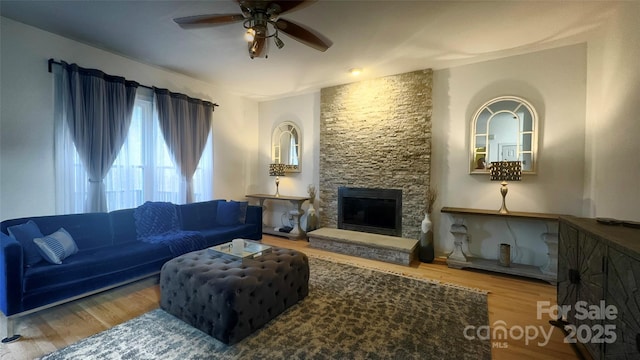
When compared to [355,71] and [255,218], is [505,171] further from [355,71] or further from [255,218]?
[255,218]

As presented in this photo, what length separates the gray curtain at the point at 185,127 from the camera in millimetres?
4031

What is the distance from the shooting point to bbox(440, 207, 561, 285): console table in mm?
3092

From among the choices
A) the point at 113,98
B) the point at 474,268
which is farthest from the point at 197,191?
the point at 474,268

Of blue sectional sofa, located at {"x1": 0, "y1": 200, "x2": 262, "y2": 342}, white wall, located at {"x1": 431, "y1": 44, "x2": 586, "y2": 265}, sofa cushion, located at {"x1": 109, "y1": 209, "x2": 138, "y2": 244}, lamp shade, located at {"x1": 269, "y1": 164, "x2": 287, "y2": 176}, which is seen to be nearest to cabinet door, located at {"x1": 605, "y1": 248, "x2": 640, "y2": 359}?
white wall, located at {"x1": 431, "y1": 44, "x2": 586, "y2": 265}

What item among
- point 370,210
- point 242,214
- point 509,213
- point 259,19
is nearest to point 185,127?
point 242,214

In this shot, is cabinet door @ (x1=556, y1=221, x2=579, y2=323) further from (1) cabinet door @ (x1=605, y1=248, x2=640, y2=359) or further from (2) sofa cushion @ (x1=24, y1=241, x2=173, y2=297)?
(2) sofa cushion @ (x1=24, y1=241, x2=173, y2=297)

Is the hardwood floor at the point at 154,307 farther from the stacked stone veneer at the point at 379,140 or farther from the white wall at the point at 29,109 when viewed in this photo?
the white wall at the point at 29,109

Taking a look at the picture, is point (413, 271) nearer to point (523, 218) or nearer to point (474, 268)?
point (474, 268)

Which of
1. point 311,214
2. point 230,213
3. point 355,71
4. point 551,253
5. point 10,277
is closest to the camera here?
point 10,277

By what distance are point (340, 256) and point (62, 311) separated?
3.17 metres

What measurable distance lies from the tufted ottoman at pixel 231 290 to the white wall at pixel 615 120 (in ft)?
9.72

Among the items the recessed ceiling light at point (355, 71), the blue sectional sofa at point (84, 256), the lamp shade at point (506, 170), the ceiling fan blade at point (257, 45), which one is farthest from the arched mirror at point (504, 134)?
the blue sectional sofa at point (84, 256)

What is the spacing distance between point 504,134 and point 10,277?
5.36 metres

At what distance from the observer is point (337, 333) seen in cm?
202
